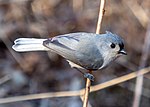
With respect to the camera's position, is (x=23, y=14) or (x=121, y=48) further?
(x=23, y=14)

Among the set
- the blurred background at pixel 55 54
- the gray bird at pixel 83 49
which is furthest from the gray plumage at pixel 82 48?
the blurred background at pixel 55 54

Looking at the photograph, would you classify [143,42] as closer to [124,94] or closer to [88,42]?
[124,94]

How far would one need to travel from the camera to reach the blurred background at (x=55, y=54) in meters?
4.02

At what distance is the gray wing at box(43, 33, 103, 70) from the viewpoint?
242 cm

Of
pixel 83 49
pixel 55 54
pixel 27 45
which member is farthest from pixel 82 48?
pixel 55 54

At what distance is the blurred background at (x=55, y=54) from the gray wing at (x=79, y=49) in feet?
4.82

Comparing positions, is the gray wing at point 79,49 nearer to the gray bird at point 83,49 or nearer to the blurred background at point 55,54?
the gray bird at point 83,49

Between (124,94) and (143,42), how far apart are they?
1.76 feet

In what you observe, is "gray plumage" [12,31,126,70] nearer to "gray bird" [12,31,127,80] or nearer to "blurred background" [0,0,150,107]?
"gray bird" [12,31,127,80]

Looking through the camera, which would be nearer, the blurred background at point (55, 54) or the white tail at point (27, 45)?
the white tail at point (27, 45)

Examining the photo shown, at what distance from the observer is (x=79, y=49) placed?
2.44 metres

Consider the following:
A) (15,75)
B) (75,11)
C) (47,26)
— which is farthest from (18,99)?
(75,11)

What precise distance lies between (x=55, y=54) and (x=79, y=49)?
171 cm

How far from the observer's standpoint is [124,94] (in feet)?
13.3
